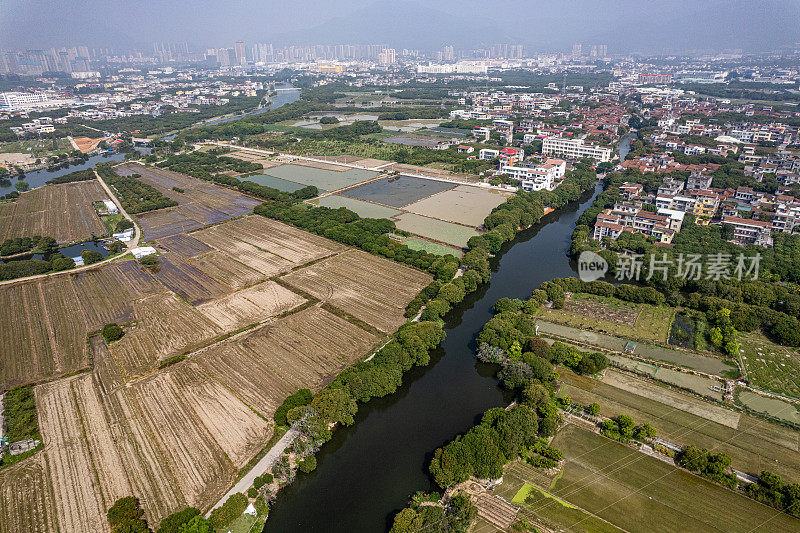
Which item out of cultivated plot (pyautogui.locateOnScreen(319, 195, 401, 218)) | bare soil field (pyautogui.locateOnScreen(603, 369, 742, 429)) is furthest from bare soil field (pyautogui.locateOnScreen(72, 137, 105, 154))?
bare soil field (pyautogui.locateOnScreen(603, 369, 742, 429))

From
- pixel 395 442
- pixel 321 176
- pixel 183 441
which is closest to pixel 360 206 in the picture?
pixel 321 176

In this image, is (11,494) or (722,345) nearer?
(11,494)

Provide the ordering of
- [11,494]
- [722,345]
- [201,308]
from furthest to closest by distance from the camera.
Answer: [201,308] → [722,345] → [11,494]

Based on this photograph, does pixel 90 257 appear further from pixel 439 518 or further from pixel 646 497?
pixel 646 497

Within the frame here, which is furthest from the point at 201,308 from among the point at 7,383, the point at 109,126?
the point at 109,126

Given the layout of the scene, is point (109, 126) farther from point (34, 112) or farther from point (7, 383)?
point (7, 383)

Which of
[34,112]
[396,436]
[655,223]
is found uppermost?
[34,112]
